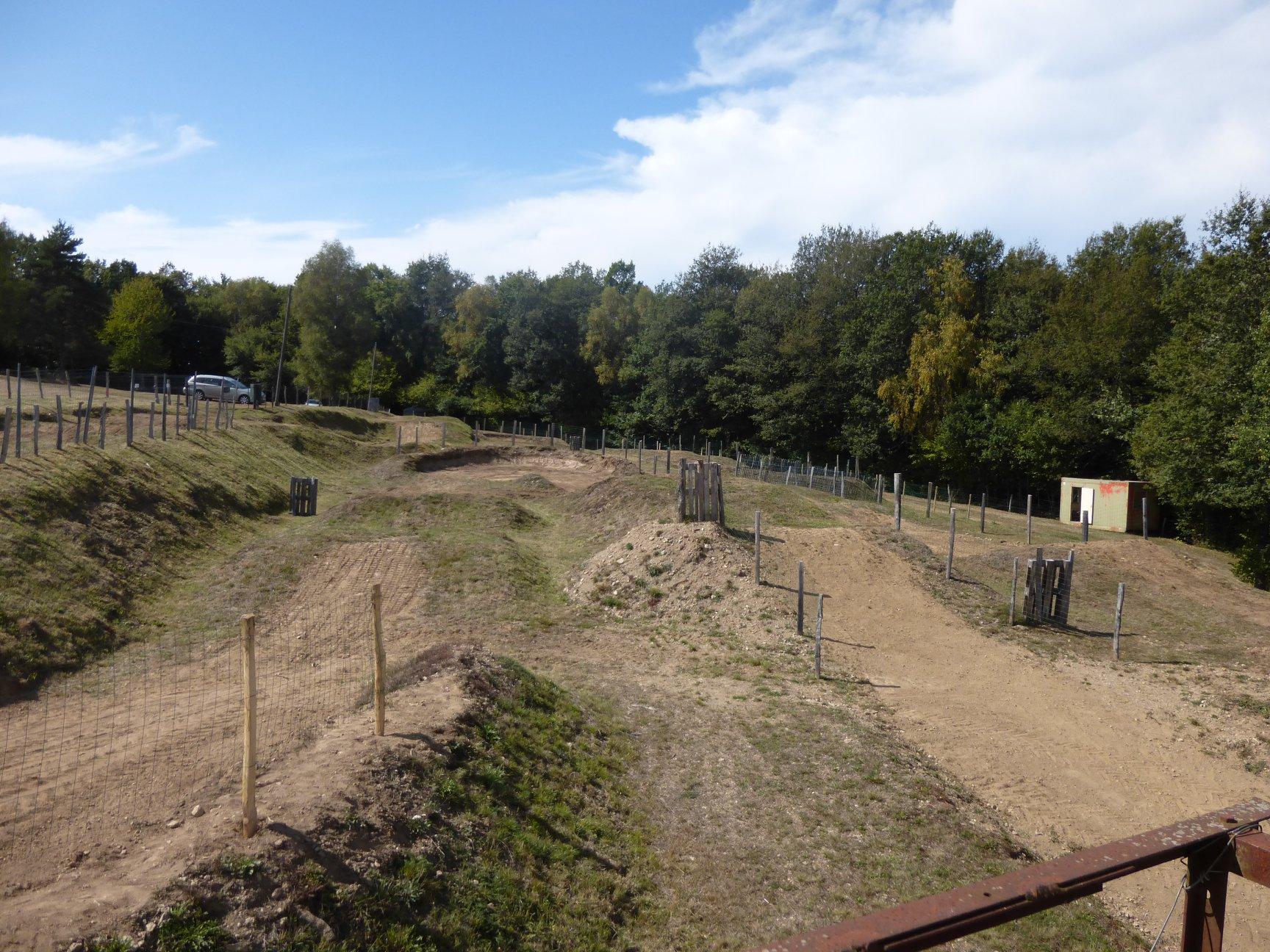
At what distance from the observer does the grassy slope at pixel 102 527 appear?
15.6m

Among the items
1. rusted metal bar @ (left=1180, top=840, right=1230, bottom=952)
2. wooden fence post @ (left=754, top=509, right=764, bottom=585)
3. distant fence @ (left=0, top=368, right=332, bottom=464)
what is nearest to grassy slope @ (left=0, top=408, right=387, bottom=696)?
distant fence @ (left=0, top=368, right=332, bottom=464)

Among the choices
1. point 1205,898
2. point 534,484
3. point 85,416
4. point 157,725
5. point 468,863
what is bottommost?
point 157,725

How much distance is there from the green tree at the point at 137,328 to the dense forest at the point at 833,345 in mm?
207

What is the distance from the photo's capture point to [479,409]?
3031 inches

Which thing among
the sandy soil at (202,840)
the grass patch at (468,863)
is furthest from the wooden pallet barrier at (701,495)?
the sandy soil at (202,840)

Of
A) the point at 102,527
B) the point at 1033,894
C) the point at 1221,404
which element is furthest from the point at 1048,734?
the point at 1221,404

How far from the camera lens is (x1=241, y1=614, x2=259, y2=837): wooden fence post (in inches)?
273

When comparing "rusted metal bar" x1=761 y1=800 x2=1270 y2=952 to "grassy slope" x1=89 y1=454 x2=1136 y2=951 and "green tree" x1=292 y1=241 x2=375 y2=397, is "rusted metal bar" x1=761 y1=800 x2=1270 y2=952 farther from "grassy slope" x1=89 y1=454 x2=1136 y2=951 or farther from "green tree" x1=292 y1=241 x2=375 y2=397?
"green tree" x1=292 y1=241 x2=375 y2=397

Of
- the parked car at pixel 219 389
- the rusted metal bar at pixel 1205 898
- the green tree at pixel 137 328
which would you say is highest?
the green tree at pixel 137 328

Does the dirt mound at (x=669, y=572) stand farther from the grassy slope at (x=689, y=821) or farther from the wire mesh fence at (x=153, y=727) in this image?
the wire mesh fence at (x=153, y=727)

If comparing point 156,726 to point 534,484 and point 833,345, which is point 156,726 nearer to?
point 534,484

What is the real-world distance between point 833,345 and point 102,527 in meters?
50.6

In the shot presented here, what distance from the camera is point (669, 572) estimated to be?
22.2m

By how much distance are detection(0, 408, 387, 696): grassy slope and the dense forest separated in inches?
1474
